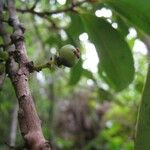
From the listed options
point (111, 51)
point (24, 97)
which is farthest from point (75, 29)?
point (24, 97)

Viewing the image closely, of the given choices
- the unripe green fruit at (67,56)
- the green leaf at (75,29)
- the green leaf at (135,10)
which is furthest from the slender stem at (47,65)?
the green leaf at (75,29)

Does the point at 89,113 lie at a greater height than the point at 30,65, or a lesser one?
lesser

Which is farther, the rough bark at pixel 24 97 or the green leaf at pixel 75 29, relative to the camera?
the green leaf at pixel 75 29

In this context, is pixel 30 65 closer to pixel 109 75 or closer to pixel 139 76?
pixel 109 75

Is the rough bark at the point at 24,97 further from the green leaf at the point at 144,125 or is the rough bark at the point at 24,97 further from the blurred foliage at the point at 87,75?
the green leaf at the point at 144,125

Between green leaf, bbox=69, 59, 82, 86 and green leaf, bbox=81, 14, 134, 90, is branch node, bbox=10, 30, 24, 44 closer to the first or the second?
green leaf, bbox=81, 14, 134, 90

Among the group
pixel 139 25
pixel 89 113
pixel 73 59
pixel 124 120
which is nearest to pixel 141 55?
pixel 124 120

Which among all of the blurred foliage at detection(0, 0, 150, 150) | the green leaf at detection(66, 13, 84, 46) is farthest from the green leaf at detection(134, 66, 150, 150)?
the green leaf at detection(66, 13, 84, 46)
